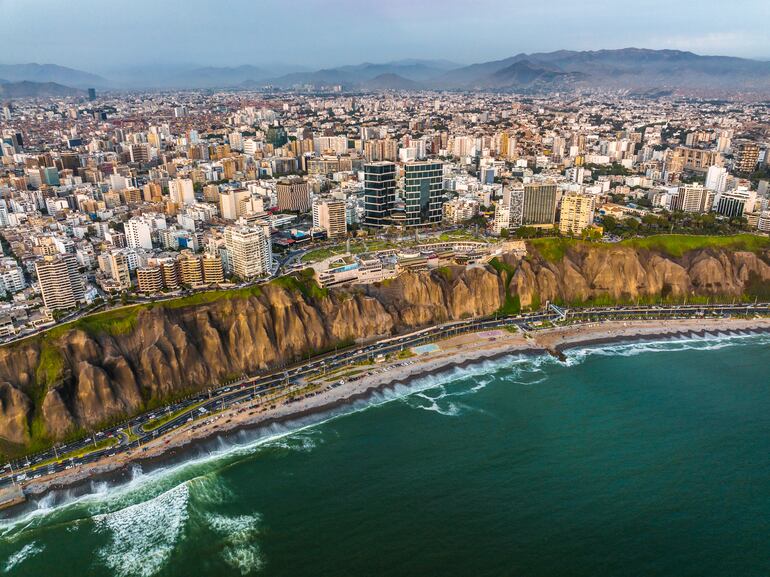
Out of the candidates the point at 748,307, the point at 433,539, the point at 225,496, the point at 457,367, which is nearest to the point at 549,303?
the point at 457,367

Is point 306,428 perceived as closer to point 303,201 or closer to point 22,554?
point 22,554

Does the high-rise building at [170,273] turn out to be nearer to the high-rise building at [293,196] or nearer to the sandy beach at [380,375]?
the sandy beach at [380,375]

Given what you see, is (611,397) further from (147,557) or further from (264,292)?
(147,557)

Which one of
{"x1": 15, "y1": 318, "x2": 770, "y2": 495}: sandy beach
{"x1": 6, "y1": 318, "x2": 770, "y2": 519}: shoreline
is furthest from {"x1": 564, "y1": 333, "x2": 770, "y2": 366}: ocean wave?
{"x1": 15, "y1": 318, "x2": 770, "y2": 495}: sandy beach

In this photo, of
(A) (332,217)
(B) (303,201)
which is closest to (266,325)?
(A) (332,217)

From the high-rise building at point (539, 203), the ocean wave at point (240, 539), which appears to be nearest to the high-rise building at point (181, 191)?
the high-rise building at point (539, 203)

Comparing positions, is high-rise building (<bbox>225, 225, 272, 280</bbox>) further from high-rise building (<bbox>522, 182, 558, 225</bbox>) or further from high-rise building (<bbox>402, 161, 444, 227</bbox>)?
high-rise building (<bbox>522, 182, 558, 225</bbox>)

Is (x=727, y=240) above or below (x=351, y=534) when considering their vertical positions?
above
